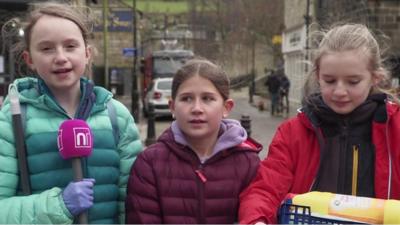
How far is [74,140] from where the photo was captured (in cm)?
227

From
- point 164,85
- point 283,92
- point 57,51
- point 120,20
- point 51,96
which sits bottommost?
point 283,92

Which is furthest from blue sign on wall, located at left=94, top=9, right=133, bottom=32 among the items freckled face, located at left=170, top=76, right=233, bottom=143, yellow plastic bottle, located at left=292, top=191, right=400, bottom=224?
yellow plastic bottle, located at left=292, top=191, right=400, bottom=224

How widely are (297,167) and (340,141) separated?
0.22 meters

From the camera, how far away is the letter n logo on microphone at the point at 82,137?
7.47 feet

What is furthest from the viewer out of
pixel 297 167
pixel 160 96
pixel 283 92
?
pixel 283 92

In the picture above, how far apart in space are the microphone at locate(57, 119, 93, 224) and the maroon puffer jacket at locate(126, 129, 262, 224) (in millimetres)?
270

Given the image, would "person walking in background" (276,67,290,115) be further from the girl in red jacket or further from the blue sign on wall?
the girl in red jacket

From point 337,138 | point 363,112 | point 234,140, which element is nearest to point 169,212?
point 234,140

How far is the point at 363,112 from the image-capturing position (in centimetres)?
249

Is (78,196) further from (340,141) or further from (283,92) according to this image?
(283,92)

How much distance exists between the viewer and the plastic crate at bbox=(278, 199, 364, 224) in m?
2.25

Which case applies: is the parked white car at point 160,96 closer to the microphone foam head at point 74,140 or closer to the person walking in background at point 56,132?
the person walking in background at point 56,132

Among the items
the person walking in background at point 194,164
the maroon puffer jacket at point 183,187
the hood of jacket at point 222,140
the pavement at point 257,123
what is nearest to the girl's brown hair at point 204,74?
the person walking in background at point 194,164

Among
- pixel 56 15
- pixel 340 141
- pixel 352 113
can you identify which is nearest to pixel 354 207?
pixel 340 141
